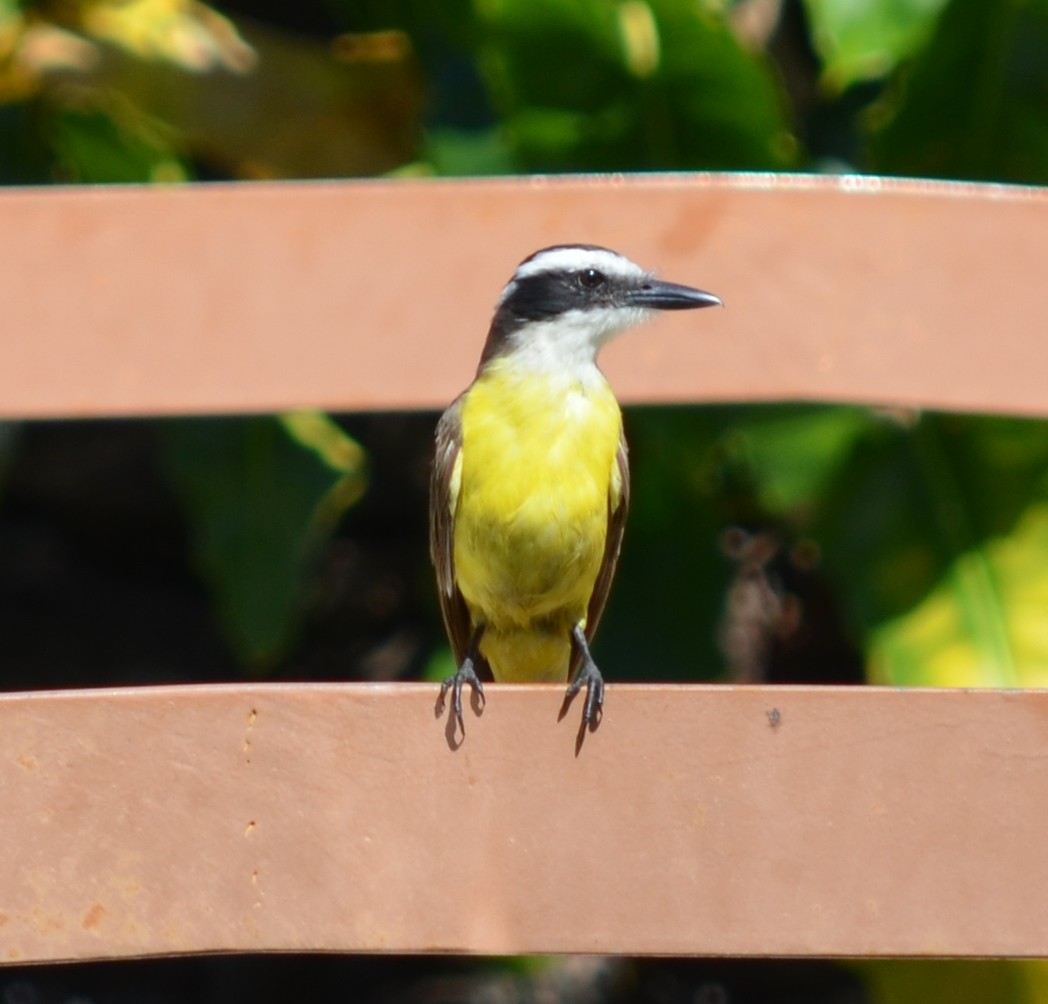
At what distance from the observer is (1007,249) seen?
3363mm

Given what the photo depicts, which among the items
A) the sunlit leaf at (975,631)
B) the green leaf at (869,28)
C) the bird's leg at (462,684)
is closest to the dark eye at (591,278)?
the bird's leg at (462,684)

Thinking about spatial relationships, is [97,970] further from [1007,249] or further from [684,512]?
[1007,249]

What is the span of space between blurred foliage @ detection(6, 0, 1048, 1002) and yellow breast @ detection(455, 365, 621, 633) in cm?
104

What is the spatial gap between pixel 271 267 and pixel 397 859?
64.1 inches

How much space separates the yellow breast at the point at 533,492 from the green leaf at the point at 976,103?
1.55 metres

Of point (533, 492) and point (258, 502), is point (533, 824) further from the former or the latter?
point (258, 502)

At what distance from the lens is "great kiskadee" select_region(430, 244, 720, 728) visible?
10.9 ft

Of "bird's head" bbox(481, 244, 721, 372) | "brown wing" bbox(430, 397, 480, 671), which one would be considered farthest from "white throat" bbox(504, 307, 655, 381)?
"brown wing" bbox(430, 397, 480, 671)

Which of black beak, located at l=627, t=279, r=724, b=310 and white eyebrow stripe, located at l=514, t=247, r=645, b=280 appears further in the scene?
white eyebrow stripe, located at l=514, t=247, r=645, b=280

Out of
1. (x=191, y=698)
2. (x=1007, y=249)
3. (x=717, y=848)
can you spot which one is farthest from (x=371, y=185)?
(x=717, y=848)

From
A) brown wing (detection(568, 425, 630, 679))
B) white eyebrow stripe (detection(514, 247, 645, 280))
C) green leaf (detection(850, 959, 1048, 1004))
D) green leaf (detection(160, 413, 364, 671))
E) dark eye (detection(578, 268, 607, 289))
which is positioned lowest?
green leaf (detection(850, 959, 1048, 1004))

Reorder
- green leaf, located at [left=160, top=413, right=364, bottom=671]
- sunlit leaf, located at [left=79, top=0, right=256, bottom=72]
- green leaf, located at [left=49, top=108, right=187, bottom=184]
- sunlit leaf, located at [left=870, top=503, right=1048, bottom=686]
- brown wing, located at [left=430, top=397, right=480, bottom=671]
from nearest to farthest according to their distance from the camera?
brown wing, located at [left=430, top=397, right=480, bottom=671] < sunlit leaf, located at [left=870, top=503, right=1048, bottom=686] < green leaf, located at [left=160, top=413, right=364, bottom=671] < green leaf, located at [left=49, top=108, right=187, bottom=184] < sunlit leaf, located at [left=79, top=0, right=256, bottom=72]

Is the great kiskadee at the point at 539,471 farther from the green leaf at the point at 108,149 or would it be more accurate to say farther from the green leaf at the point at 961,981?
the green leaf at the point at 108,149

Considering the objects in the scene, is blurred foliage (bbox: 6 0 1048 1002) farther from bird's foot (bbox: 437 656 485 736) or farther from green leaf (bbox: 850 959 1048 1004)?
bird's foot (bbox: 437 656 485 736)
